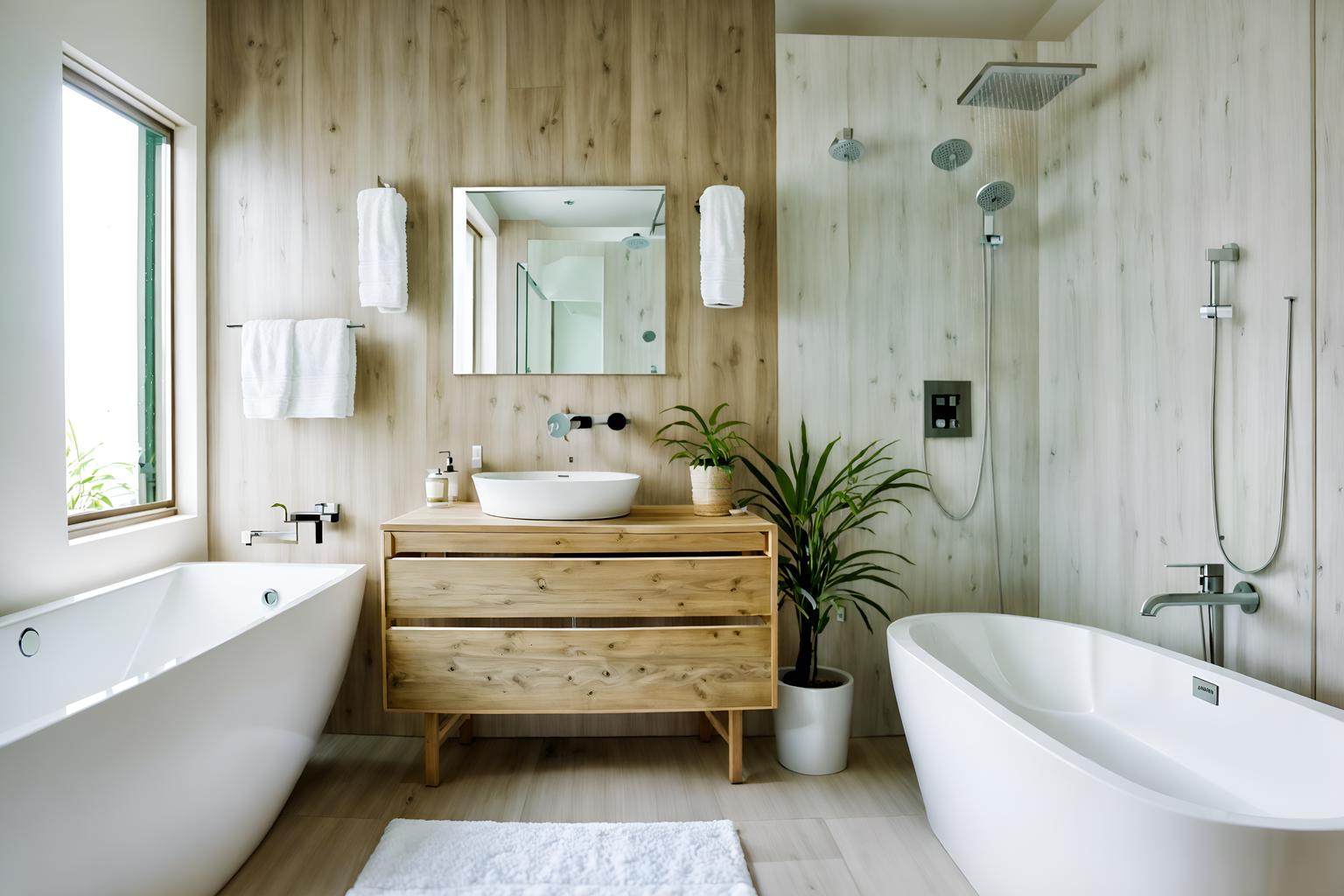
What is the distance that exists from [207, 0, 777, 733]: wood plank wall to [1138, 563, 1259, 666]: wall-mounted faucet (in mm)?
1581

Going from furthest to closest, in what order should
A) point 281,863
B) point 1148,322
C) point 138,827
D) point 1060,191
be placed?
point 1060,191, point 1148,322, point 281,863, point 138,827

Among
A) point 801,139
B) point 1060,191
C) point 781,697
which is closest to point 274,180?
point 801,139

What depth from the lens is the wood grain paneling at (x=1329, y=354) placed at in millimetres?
1593

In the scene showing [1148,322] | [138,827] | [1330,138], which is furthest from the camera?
[1148,322]

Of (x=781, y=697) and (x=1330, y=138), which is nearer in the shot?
(x=1330, y=138)

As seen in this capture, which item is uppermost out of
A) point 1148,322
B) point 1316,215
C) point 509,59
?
point 509,59

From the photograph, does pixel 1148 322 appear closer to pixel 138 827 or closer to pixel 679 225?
pixel 679 225

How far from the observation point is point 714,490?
2.38m

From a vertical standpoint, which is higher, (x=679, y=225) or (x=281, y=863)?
(x=679, y=225)

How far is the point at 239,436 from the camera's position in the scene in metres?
2.63

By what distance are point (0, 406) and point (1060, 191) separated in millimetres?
3327

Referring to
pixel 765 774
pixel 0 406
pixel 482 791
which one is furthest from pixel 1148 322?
pixel 0 406

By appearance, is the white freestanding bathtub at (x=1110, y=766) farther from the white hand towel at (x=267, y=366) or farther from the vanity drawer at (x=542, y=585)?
the white hand towel at (x=267, y=366)

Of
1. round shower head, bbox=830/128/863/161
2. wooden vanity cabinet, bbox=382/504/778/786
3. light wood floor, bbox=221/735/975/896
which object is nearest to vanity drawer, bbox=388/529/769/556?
wooden vanity cabinet, bbox=382/504/778/786
